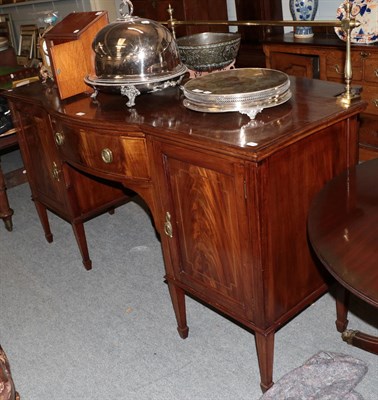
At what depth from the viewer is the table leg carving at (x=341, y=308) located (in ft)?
6.41

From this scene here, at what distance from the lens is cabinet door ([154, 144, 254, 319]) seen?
59.3 inches

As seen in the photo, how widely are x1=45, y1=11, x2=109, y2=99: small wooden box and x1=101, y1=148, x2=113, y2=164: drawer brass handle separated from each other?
1.37 ft

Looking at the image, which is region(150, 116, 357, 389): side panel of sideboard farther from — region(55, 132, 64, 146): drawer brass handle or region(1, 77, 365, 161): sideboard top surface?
region(55, 132, 64, 146): drawer brass handle

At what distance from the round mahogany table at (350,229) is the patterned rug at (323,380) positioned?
0.54m

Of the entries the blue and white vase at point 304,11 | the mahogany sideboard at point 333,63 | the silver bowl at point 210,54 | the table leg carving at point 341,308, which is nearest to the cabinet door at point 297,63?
the mahogany sideboard at point 333,63

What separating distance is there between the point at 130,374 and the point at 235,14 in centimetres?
356

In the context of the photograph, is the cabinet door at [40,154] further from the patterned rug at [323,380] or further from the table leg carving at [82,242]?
the patterned rug at [323,380]

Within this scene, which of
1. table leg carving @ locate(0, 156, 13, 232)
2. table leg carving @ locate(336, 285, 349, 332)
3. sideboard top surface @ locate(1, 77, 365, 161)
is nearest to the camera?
sideboard top surface @ locate(1, 77, 365, 161)

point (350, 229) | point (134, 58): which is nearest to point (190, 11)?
point (134, 58)

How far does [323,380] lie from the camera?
179cm

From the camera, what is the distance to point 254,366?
192cm

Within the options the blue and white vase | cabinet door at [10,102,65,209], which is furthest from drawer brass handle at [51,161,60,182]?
the blue and white vase

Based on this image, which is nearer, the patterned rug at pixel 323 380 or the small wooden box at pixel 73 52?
the patterned rug at pixel 323 380

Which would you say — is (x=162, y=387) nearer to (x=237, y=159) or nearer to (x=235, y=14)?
Answer: (x=237, y=159)
